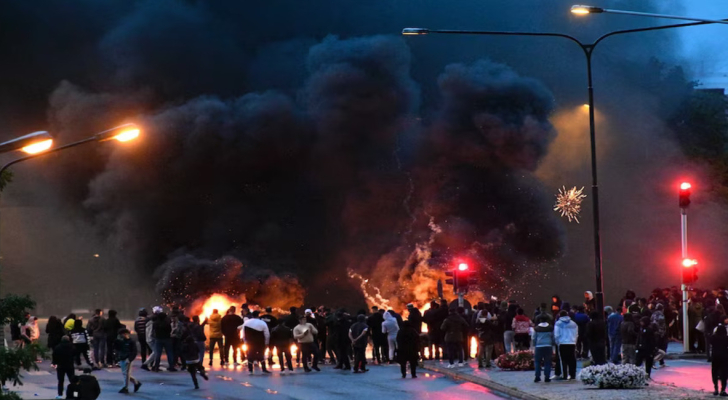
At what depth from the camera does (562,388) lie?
71.2 feet

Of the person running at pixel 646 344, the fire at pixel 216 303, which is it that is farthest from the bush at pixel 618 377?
the fire at pixel 216 303

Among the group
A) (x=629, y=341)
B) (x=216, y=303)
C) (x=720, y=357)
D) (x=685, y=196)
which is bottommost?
(x=720, y=357)

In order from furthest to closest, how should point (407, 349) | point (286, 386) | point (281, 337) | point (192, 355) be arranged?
point (281, 337), point (407, 349), point (286, 386), point (192, 355)

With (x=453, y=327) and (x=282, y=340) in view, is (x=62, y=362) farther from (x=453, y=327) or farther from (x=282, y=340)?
(x=453, y=327)

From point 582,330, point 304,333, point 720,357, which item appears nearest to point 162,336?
point 304,333

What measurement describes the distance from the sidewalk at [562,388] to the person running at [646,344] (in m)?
0.44

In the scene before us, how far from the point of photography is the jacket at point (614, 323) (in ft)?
86.6

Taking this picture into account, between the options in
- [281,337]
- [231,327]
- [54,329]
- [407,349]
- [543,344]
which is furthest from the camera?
[231,327]

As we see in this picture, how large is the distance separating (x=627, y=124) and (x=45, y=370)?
37.4 meters

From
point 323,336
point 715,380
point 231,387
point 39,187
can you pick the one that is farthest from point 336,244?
point 715,380

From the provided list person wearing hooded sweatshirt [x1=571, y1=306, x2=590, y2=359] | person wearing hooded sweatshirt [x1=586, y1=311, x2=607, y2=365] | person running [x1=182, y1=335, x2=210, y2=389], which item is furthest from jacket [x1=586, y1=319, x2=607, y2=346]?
person running [x1=182, y1=335, x2=210, y2=389]

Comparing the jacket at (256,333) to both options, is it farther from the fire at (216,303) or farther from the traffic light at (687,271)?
the fire at (216,303)

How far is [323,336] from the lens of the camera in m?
30.0

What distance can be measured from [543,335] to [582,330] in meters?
5.44
